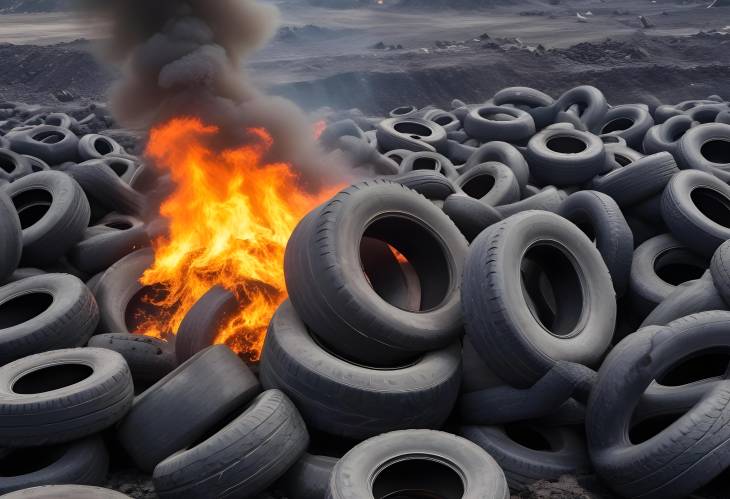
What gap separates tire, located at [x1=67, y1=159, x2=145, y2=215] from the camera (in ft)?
29.8

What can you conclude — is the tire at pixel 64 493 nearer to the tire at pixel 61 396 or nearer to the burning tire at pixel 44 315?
the tire at pixel 61 396

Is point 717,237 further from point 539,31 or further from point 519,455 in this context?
Answer: point 539,31

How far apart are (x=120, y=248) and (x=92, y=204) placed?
1.76m

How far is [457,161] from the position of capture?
1182 centimetres

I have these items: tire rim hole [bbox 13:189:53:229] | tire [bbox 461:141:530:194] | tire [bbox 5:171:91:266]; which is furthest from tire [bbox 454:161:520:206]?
tire rim hole [bbox 13:189:53:229]

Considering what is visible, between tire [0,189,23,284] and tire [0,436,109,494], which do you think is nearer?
tire [0,436,109,494]

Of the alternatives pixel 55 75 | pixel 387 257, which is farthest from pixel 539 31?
pixel 387 257

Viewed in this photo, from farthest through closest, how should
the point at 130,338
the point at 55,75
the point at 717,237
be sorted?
the point at 55,75 → the point at 717,237 → the point at 130,338

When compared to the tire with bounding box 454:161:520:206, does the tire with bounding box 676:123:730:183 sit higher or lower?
higher

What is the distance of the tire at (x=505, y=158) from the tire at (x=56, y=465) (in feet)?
21.8

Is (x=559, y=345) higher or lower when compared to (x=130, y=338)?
higher

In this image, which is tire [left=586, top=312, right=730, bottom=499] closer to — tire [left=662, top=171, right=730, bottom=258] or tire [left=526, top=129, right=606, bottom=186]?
tire [left=662, top=171, right=730, bottom=258]

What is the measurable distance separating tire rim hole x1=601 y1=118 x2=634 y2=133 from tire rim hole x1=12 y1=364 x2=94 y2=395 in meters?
11.8

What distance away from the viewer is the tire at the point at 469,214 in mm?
7367
